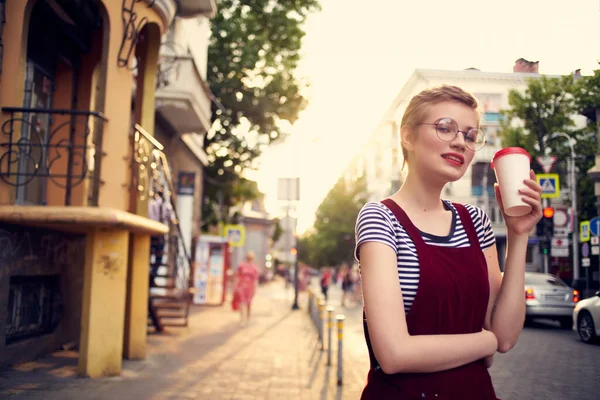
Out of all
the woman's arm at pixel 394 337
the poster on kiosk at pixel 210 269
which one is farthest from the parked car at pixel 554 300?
the poster on kiosk at pixel 210 269

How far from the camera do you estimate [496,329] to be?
2.05 metres

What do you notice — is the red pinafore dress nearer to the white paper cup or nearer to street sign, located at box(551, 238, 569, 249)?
the white paper cup

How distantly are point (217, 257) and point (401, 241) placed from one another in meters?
22.9

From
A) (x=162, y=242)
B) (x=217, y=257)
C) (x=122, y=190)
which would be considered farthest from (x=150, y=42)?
(x=217, y=257)

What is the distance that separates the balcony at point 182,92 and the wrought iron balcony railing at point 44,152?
14.1 feet

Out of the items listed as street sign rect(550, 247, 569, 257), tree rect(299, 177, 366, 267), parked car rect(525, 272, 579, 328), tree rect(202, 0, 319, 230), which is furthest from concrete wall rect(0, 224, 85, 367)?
tree rect(299, 177, 366, 267)

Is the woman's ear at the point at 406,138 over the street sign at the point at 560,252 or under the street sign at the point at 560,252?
over

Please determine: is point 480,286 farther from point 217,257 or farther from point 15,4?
point 217,257

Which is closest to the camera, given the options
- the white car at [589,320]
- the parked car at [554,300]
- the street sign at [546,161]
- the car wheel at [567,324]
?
the white car at [589,320]

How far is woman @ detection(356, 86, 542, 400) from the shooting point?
1842 mm

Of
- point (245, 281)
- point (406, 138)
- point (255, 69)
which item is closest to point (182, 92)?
point (245, 281)

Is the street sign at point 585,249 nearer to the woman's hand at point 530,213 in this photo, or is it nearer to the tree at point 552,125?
the tree at point 552,125

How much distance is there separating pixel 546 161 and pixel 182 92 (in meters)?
12.6

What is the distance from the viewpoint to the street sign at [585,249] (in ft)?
12.1
